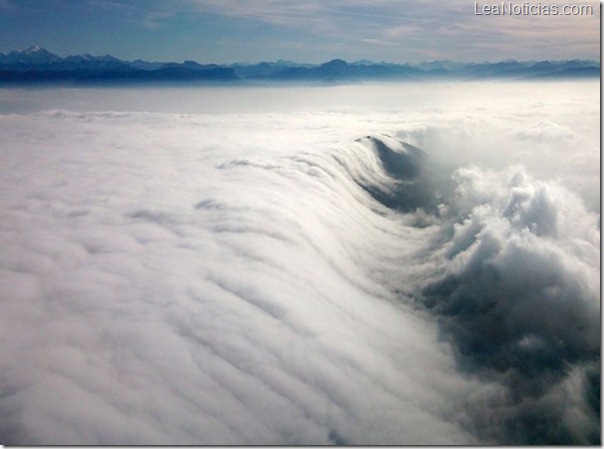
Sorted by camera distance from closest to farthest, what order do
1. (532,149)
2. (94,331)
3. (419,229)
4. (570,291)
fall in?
(94,331), (570,291), (419,229), (532,149)

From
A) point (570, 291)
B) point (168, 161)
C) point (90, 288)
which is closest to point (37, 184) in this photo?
point (168, 161)

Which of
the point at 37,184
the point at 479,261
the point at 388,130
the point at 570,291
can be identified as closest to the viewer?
the point at 570,291

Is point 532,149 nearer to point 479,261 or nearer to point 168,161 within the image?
point 479,261

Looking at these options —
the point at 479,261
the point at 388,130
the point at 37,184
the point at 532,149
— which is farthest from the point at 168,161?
the point at 388,130

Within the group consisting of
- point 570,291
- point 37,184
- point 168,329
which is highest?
point 37,184

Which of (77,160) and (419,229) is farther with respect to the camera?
(419,229)

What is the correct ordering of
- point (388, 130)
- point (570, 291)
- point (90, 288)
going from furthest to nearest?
point (388, 130)
point (570, 291)
point (90, 288)

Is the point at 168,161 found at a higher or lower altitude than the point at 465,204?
higher

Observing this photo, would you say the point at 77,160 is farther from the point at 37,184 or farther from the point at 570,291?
the point at 570,291

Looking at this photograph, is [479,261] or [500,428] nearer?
[500,428]
